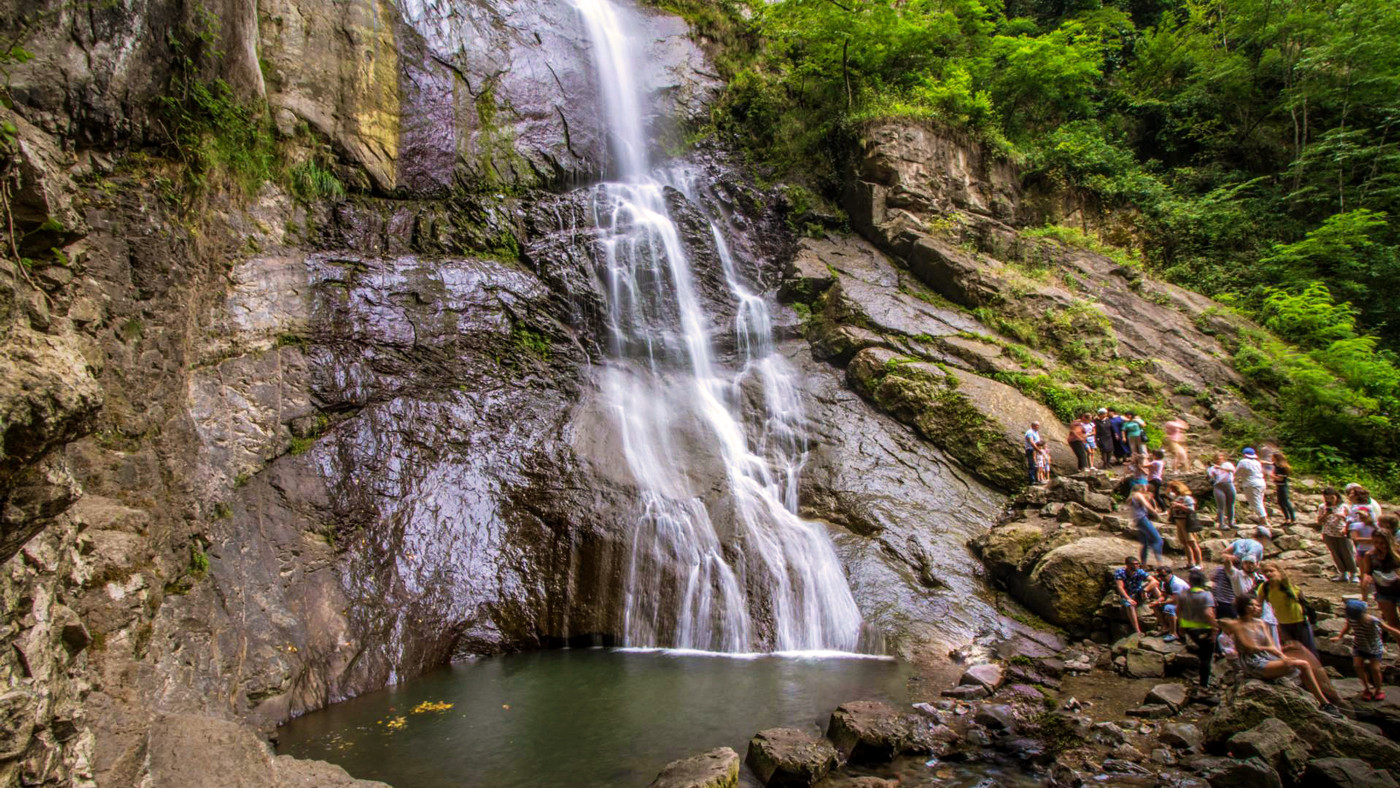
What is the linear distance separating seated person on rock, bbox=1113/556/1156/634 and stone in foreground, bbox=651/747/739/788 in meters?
6.10

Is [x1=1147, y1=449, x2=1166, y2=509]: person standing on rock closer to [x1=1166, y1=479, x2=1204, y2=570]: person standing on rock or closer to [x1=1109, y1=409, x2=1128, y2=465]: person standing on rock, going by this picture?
[x1=1109, y1=409, x2=1128, y2=465]: person standing on rock

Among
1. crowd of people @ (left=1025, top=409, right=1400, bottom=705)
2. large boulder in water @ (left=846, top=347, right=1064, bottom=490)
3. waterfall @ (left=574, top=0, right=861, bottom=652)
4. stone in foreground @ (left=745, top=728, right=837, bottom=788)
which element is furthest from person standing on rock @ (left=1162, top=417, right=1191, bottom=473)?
stone in foreground @ (left=745, top=728, right=837, bottom=788)

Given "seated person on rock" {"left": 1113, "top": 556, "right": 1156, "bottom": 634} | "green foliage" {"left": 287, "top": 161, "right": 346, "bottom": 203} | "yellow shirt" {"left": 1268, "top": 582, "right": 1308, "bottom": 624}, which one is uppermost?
"green foliage" {"left": 287, "top": 161, "right": 346, "bottom": 203}

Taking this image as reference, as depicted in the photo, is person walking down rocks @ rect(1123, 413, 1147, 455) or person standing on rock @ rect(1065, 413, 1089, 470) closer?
person walking down rocks @ rect(1123, 413, 1147, 455)

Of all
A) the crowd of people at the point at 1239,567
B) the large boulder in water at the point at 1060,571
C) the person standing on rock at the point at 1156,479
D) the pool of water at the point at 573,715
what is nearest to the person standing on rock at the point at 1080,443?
the crowd of people at the point at 1239,567

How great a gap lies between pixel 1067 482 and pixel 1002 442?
1.59 m

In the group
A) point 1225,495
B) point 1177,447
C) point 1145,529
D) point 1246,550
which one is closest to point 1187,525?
point 1145,529

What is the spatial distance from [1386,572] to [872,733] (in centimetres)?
558

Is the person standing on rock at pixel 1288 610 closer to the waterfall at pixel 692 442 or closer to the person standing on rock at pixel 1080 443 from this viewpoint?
the waterfall at pixel 692 442

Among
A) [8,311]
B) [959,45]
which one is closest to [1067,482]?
[8,311]

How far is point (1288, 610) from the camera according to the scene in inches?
252

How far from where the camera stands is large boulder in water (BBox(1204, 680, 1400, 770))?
15.9 feet

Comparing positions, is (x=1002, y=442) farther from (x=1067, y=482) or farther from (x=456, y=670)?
(x=456, y=670)

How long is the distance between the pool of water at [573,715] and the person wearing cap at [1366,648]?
4.24m
